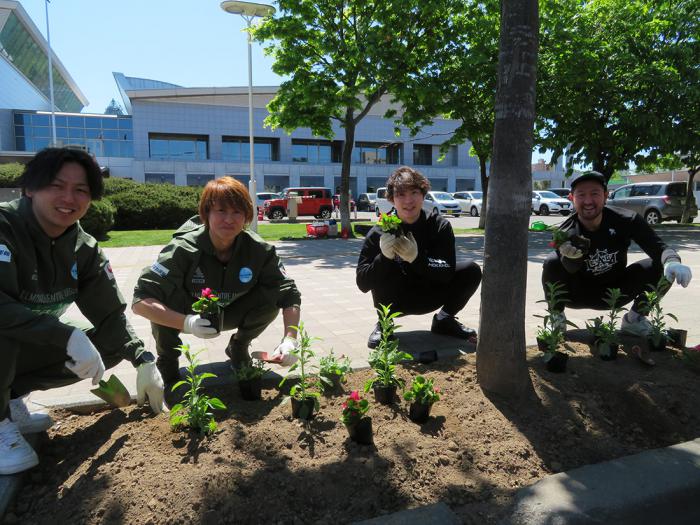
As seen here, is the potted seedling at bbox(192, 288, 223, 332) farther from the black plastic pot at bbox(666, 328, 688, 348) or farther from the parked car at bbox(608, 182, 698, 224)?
the parked car at bbox(608, 182, 698, 224)

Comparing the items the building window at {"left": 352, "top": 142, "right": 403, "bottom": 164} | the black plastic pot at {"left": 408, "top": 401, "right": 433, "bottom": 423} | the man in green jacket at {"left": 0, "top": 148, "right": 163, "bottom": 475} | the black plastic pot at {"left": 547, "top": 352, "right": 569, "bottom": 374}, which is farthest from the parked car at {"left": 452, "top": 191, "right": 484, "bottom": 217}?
the man in green jacket at {"left": 0, "top": 148, "right": 163, "bottom": 475}

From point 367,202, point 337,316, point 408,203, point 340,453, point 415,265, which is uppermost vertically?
point 367,202

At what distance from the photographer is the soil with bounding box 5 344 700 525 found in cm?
181

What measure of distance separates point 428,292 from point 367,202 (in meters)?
33.3

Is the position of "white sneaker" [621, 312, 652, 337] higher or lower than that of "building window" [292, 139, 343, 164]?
lower

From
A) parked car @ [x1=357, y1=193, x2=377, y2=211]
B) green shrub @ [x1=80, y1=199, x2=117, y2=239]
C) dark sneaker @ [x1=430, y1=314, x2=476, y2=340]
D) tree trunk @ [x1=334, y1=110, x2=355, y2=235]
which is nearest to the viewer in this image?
dark sneaker @ [x1=430, y1=314, x2=476, y2=340]

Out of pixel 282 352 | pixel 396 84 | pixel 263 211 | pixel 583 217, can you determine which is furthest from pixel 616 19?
pixel 263 211

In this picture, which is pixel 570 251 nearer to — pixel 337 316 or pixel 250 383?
pixel 250 383

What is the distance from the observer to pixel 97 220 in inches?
560

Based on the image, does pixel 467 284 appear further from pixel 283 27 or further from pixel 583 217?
pixel 283 27

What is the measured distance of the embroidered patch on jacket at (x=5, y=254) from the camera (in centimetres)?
202

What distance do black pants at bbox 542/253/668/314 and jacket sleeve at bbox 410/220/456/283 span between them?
780 millimetres

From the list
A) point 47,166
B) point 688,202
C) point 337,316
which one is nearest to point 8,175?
point 337,316

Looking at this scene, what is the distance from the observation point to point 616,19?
15.2 metres
